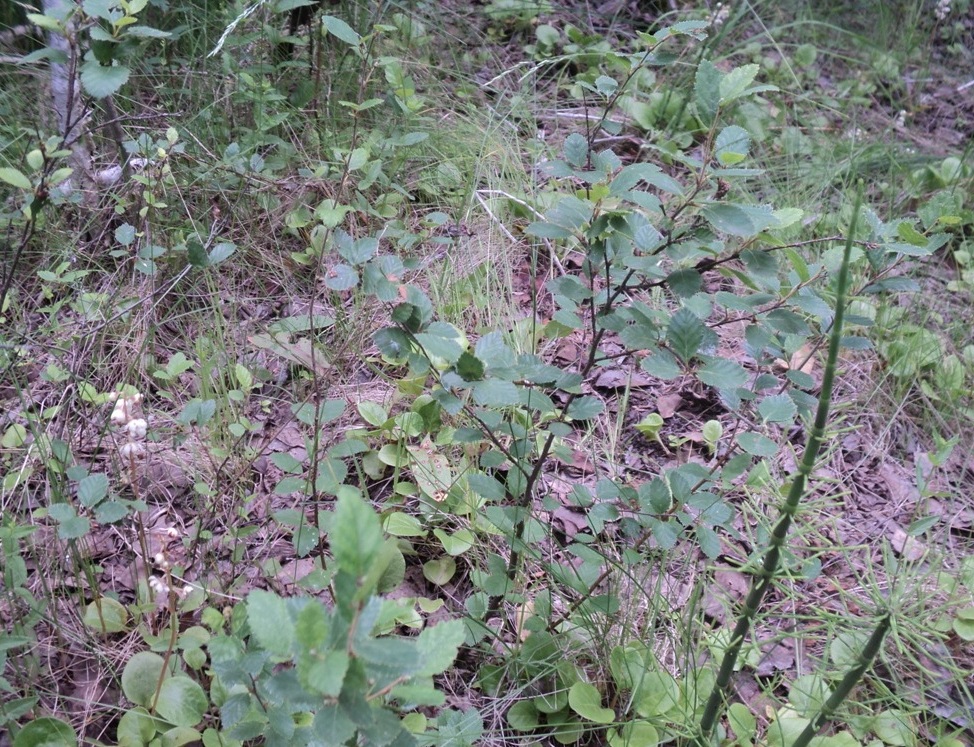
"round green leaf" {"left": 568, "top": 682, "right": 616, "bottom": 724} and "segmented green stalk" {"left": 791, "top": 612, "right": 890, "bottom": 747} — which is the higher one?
"segmented green stalk" {"left": 791, "top": 612, "right": 890, "bottom": 747}

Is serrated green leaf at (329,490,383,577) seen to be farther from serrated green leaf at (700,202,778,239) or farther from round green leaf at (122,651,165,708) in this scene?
round green leaf at (122,651,165,708)

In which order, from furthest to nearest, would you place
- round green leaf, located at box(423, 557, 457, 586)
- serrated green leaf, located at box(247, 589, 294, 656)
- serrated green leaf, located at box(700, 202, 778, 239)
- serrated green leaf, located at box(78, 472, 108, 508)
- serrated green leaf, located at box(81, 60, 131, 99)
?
round green leaf, located at box(423, 557, 457, 586) < serrated green leaf, located at box(81, 60, 131, 99) < serrated green leaf, located at box(78, 472, 108, 508) < serrated green leaf, located at box(700, 202, 778, 239) < serrated green leaf, located at box(247, 589, 294, 656)

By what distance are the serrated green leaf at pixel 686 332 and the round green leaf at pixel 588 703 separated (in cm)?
67

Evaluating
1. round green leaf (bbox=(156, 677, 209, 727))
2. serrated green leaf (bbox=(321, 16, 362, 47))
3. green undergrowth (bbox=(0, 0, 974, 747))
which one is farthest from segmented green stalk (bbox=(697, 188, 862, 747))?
serrated green leaf (bbox=(321, 16, 362, 47))

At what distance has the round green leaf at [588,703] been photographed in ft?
4.30

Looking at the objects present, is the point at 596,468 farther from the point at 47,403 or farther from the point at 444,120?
the point at 444,120

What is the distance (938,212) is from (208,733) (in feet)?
5.40

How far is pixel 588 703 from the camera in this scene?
134cm

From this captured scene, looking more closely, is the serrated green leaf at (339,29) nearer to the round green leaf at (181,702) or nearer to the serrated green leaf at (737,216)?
the serrated green leaf at (737,216)

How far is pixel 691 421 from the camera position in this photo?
2.04 metres

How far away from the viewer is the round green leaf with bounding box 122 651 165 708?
1292mm

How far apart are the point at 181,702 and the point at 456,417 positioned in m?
0.89

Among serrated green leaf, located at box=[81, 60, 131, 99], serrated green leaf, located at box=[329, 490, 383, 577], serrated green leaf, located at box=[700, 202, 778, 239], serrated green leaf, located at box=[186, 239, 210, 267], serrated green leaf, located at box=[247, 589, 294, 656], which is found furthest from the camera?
serrated green leaf, located at box=[186, 239, 210, 267]

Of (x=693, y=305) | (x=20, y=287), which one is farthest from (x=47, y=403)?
(x=693, y=305)
